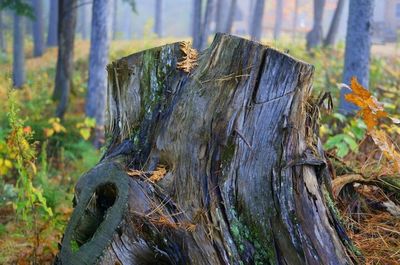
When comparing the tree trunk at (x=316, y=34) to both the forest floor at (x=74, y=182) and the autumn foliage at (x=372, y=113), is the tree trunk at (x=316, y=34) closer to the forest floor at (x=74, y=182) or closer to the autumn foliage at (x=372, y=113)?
the forest floor at (x=74, y=182)

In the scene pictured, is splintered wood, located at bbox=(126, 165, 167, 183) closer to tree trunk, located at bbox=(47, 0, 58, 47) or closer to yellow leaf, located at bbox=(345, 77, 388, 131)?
yellow leaf, located at bbox=(345, 77, 388, 131)


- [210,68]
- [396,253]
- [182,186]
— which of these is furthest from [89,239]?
[396,253]

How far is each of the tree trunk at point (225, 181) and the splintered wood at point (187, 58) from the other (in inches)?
2.2

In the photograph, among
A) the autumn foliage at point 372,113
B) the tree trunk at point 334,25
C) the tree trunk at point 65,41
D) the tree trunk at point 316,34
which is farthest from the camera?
the tree trunk at point 316,34

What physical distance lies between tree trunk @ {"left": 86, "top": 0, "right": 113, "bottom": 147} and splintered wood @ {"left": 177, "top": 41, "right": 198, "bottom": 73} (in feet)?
23.2

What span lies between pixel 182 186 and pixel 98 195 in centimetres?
55

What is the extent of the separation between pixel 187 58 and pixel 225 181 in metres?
0.76

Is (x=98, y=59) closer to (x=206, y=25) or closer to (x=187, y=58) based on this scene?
(x=206, y=25)

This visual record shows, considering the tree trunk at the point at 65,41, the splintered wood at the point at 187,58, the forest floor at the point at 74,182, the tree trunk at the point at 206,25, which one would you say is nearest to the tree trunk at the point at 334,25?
the tree trunk at the point at 206,25

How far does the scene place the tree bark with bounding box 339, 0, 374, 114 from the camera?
817 cm

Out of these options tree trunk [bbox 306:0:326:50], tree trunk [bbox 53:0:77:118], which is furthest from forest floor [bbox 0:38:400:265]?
tree trunk [bbox 306:0:326:50]

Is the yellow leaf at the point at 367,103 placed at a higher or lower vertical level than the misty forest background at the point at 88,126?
higher

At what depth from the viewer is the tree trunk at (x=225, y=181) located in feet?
8.14

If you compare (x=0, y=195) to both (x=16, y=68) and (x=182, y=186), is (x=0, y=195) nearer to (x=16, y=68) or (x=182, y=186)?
(x=182, y=186)
